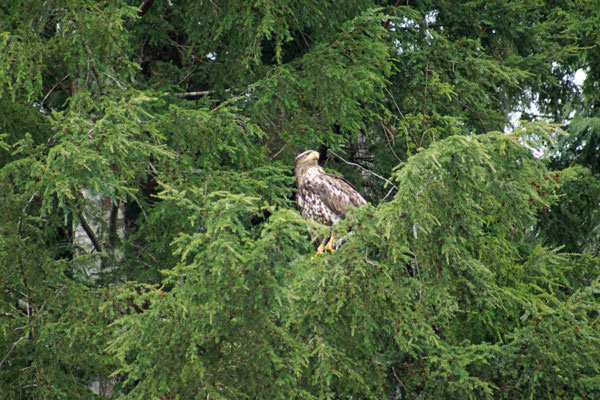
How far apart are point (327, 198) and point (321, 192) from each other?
86mm

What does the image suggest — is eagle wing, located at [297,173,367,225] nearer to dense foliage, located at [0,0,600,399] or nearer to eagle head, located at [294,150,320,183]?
eagle head, located at [294,150,320,183]

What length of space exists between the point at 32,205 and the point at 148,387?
3.05 metres

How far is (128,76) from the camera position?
8164 millimetres

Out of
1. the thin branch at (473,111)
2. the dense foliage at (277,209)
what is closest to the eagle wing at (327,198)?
the dense foliage at (277,209)

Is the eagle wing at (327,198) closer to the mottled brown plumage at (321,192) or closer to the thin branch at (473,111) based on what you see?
the mottled brown plumage at (321,192)

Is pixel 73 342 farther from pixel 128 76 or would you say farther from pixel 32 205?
pixel 128 76

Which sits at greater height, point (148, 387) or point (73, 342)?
point (148, 387)

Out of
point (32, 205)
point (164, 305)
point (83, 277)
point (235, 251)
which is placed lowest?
point (83, 277)

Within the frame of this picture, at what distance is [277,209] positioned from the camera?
787cm

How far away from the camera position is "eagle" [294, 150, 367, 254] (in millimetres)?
7652

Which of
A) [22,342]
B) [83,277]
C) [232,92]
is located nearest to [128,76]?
[232,92]

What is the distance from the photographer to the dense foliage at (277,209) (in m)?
5.12

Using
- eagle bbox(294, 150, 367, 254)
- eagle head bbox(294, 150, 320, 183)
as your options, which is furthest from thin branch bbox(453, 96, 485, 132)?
eagle head bbox(294, 150, 320, 183)

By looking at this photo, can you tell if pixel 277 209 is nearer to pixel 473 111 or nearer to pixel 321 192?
pixel 321 192
